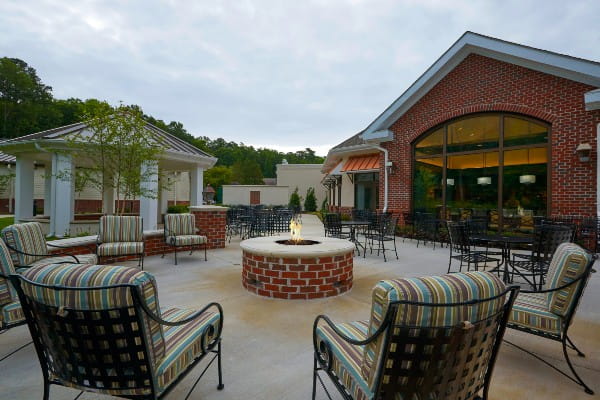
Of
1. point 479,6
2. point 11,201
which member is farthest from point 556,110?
point 11,201

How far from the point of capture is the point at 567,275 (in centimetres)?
248

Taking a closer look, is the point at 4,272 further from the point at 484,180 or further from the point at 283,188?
the point at 283,188

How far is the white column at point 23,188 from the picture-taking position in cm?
1106

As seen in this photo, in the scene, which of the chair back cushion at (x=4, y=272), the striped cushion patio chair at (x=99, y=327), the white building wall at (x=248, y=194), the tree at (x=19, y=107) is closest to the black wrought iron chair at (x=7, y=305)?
the chair back cushion at (x=4, y=272)

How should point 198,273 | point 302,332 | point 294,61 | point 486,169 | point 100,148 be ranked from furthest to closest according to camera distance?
1. point 294,61
2. point 486,169
3. point 100,148
4. point 198,273
5. point 302,332

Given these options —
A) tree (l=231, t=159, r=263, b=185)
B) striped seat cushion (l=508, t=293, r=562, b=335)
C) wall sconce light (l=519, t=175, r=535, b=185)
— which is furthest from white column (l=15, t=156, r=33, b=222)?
tree (l=231, t=159, r=263, b=185)

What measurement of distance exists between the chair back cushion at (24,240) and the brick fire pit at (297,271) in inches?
117

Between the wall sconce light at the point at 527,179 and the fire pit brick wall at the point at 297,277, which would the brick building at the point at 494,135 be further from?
the fire pit brick wall at the point at 297,277

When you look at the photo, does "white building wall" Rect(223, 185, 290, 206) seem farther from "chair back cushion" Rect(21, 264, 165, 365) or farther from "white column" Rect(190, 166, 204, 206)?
"chair back cushion" Rect(21, 264, 165, 365)

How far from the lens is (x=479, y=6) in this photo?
10.1 m

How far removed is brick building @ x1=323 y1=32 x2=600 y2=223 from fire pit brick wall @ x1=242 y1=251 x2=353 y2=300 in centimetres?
779

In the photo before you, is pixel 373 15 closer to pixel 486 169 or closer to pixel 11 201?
pixel 486 169

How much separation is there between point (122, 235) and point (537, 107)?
11190mm

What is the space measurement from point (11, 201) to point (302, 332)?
28690 millimetres
